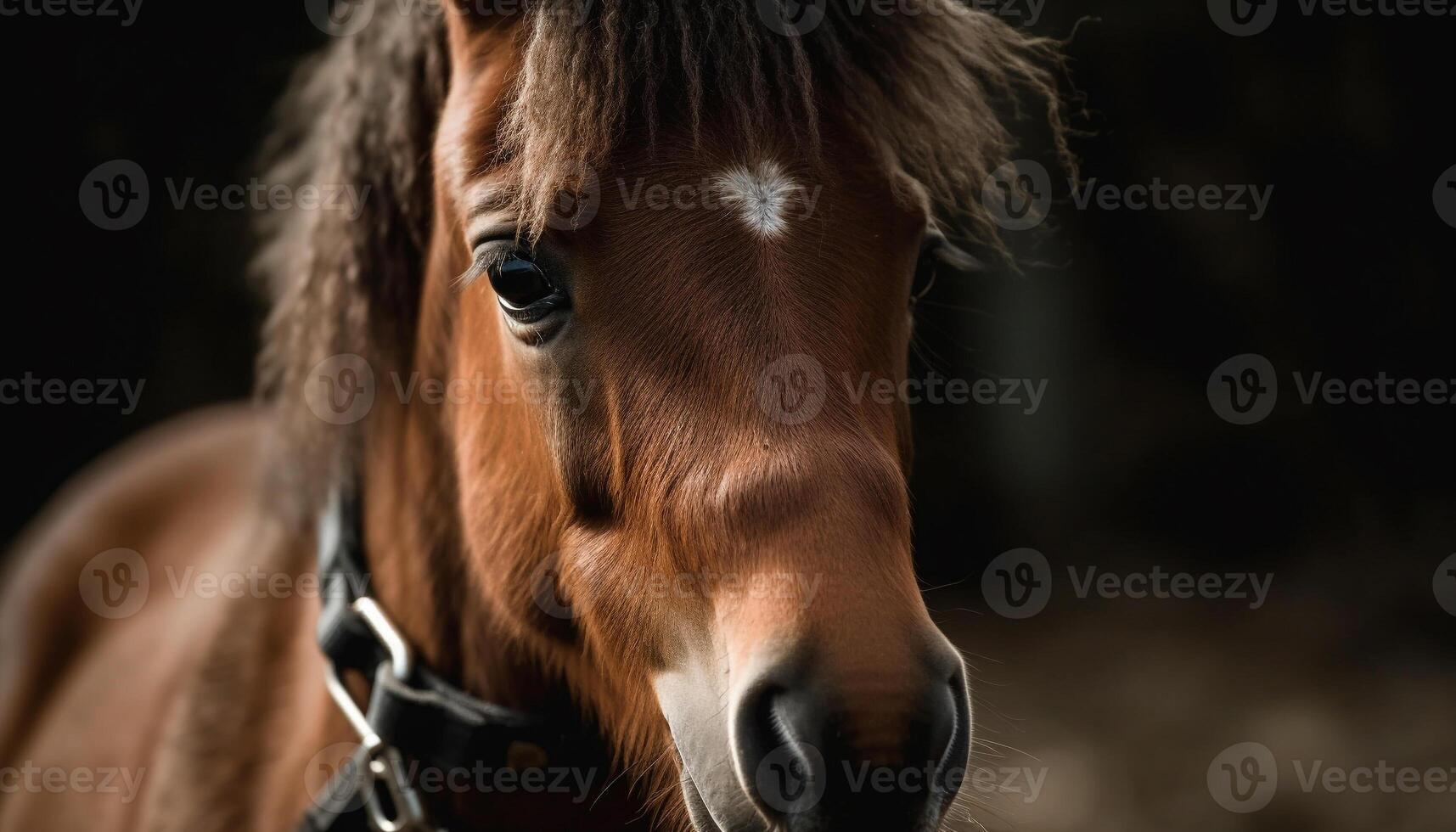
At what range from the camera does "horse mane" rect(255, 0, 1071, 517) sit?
1336 millimetres

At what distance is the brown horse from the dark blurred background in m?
3.40

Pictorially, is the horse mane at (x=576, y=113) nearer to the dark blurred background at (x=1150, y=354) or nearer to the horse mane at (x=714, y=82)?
the horse mane at (x=714, y=82)

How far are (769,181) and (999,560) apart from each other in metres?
5.92

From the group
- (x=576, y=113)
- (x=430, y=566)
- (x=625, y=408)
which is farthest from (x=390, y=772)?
(x=576, y=113)

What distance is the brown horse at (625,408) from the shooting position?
115cm

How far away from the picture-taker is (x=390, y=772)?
1.68m

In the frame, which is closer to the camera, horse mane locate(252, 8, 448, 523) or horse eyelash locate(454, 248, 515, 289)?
horse eyelash locate(454, 248, 515, 289)

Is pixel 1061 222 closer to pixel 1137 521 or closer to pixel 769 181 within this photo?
pixel 1137 521

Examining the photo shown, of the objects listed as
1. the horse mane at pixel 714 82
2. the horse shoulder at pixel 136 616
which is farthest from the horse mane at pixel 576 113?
the horse shoulder at pixel 136 616

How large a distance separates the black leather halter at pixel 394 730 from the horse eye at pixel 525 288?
26.1 inches

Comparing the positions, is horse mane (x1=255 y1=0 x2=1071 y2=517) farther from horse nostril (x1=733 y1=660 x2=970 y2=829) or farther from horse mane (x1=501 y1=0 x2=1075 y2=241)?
horse nostril (x1=733 y1=660 x2=970 y2=829)

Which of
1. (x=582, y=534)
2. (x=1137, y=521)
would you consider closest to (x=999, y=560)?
(x=1137, y=521)

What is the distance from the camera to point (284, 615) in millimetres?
2174

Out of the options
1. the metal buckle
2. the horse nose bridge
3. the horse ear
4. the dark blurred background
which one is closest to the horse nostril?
the horse nose bridge
